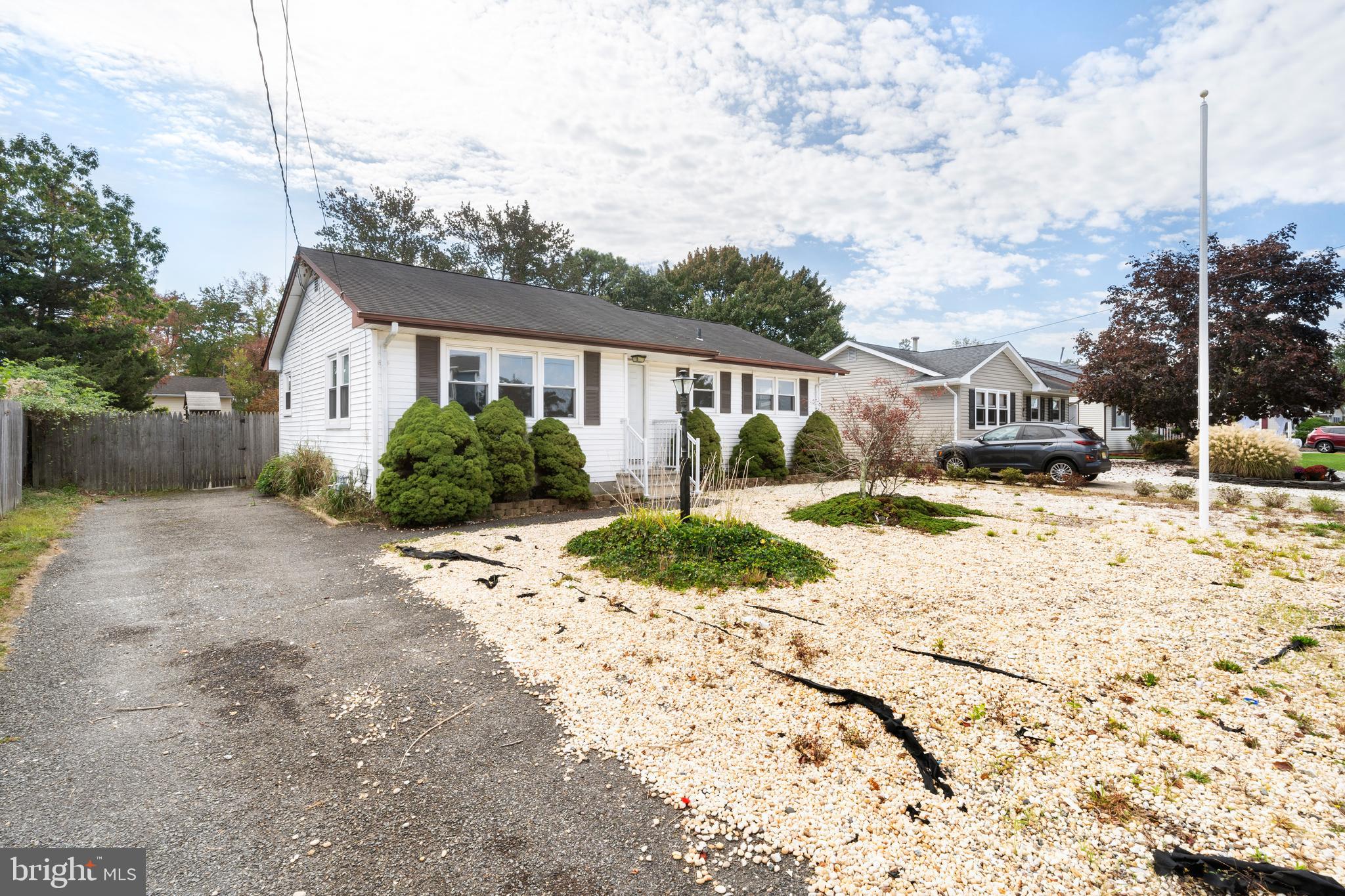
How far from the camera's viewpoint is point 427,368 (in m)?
9.44

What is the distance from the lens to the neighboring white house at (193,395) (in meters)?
28.4

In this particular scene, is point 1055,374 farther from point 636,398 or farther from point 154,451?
point 154,451

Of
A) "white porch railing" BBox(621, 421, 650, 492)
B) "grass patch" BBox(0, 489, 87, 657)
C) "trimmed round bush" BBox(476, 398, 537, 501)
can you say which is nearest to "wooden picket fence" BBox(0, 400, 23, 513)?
"grass patch" BBox(0, 489, 87, 657)

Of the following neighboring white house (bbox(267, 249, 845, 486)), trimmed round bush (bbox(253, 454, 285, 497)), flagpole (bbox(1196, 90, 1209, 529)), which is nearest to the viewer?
flagpole (bbox(1196, 90, 1209, 529))

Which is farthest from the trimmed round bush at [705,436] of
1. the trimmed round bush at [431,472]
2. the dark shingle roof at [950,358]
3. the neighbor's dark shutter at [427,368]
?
the dark shingle roof at [950,358]

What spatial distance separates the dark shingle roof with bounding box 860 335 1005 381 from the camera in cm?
2062

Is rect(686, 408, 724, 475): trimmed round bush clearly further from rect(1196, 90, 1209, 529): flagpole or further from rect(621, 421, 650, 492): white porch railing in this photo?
rect(1196, 90, 1209, 529): flagpole

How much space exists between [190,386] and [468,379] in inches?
1128

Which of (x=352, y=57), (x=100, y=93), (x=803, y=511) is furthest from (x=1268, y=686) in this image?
(x=100, y=93)

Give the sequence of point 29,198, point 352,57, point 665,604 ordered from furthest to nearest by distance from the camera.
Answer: point 29,198
point 352,57
point 665,604

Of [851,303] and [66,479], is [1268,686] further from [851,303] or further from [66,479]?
[851,303]

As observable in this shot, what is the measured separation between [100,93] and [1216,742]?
12881mm

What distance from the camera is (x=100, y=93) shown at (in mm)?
7633

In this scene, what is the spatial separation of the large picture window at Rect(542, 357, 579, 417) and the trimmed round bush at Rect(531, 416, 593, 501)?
88 cm
